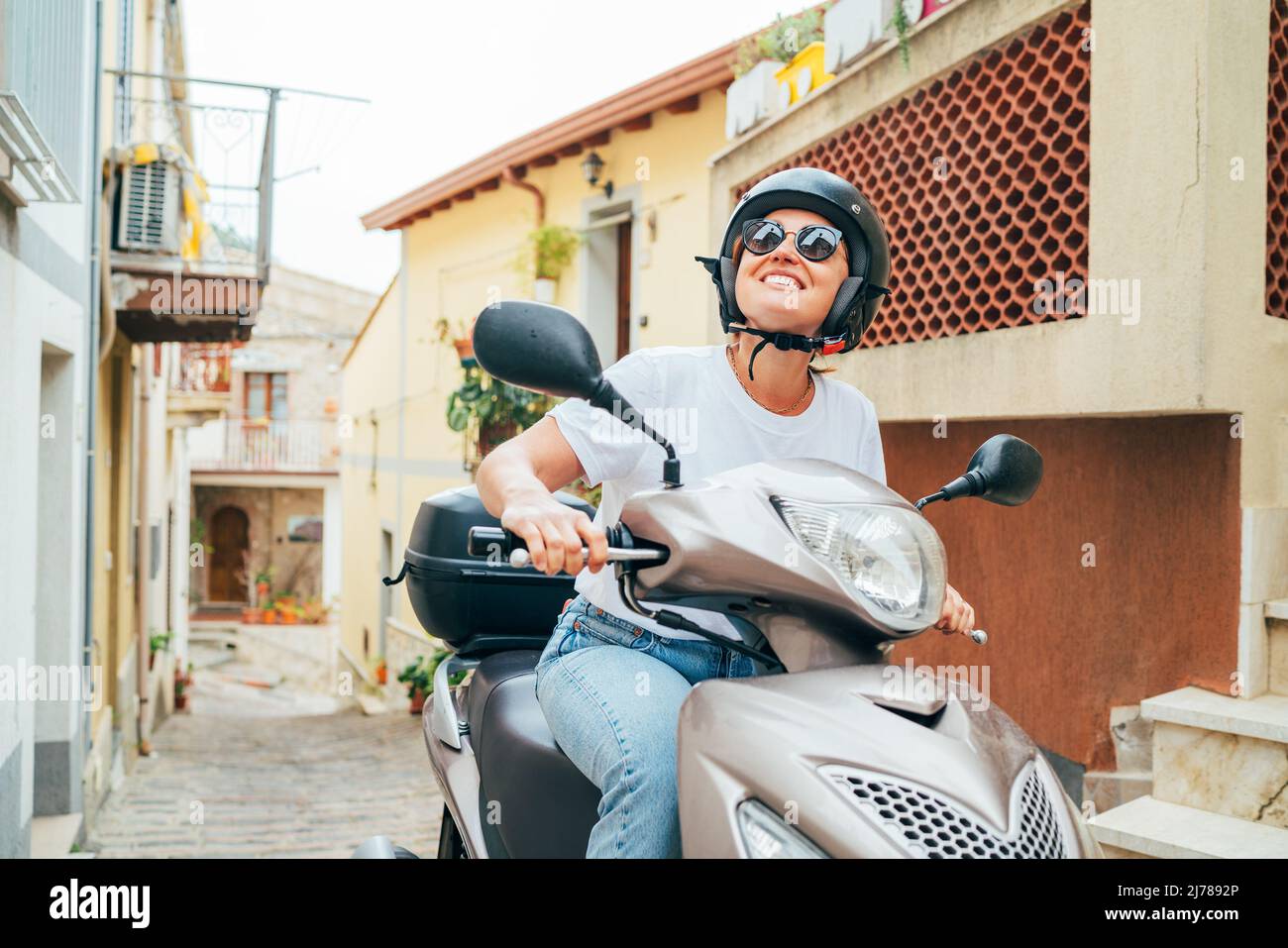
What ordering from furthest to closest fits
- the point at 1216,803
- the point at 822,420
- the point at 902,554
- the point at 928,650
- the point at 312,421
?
the point at 312,421 → the point at 928,650 → the point at 1216,803 → the point at 822,420 → the point at 902,554

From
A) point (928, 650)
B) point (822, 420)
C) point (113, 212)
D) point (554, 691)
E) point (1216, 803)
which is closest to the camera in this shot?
point (554, 691)

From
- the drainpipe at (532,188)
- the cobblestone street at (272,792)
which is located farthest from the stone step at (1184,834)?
the drainpipe at (532,188)

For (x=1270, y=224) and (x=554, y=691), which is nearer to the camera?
(x=554, y=691)

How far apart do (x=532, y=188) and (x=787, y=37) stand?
19.1 ft

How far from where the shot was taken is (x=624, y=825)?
63.5 inches

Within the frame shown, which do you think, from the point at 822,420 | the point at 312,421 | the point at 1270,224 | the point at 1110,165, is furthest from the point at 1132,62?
the point at 312,421

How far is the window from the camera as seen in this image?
93.4 ft

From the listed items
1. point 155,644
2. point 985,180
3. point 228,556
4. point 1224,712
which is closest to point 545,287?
point 155,644

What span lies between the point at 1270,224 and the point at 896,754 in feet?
9.85

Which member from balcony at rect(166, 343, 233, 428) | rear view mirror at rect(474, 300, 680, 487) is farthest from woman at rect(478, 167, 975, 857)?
balcony at rect(166, 343, 233, 428)

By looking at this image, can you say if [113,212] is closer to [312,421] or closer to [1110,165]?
[1110,165]

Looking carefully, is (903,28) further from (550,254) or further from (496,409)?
(550,254)

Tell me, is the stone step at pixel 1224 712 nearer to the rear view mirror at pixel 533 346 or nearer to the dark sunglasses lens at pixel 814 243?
the dark sunglasses lens at pixel 814 243

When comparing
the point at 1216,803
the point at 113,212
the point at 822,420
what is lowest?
the point at 1216,803
